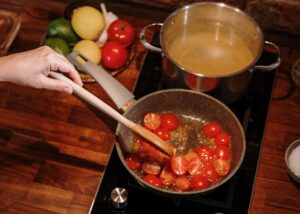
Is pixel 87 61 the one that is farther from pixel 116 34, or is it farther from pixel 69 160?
pixel 69 160

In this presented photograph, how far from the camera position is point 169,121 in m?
1.37

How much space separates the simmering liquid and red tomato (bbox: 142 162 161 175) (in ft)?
0.97

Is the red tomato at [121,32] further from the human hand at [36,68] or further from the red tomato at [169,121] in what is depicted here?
the human hand at [36,68]

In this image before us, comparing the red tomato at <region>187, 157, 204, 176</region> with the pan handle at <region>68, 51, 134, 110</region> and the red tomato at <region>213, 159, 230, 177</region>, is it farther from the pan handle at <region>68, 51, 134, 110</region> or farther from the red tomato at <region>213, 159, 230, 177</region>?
the pan handle at <region>68, 51, 134, 110</region>

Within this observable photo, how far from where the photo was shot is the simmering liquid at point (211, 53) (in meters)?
1.41

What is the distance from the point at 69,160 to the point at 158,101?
12.0 inches

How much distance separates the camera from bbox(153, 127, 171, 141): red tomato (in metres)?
1.35

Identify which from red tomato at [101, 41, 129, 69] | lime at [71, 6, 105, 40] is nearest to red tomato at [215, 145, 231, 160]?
red tomato at [101, 41, 129, 69]

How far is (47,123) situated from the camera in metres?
1.43

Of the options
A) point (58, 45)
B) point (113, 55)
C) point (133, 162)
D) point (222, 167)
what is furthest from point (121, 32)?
point (222, 167)

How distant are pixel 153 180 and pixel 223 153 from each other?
0.68 feet

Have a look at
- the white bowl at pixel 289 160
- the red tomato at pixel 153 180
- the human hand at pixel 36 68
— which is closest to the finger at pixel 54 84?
the human hand at pixel 36 68

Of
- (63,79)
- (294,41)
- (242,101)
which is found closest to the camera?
(63,79)

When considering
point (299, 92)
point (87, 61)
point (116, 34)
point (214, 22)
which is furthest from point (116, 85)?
point (299, 92)
